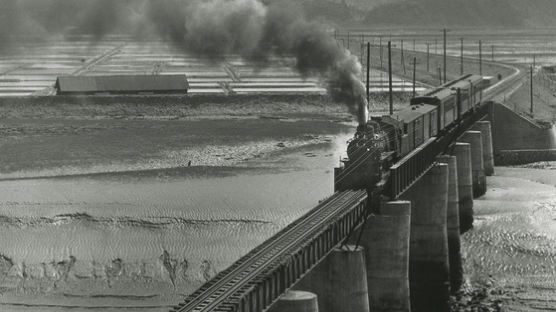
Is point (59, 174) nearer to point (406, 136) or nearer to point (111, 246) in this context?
point (111, 246)

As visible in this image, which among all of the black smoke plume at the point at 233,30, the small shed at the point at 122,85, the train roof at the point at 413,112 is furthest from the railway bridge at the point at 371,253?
the small shed at the point at 122,85

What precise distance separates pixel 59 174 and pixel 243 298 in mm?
59344

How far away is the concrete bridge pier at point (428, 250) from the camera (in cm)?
6912

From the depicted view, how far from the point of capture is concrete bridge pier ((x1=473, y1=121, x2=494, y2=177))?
106375mm

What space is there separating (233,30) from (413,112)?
39.8 feet

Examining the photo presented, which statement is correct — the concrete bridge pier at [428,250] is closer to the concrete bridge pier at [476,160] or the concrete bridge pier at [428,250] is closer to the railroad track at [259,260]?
the railroad track at [259,260]

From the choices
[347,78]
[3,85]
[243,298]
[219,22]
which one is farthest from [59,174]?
[3,85]

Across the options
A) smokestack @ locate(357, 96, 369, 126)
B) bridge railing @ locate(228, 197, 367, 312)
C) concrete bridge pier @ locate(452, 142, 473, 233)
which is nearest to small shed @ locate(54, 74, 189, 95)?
concrete bridge pier @ locate(452, 142, 473, 233)

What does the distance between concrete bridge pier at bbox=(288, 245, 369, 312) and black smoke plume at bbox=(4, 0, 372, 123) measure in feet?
65.5

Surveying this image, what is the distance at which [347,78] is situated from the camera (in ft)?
244

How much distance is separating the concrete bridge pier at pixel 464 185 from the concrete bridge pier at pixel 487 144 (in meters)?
17.2

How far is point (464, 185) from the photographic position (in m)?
88.1

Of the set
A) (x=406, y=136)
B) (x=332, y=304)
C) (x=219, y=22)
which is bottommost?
(x=332, y=304)

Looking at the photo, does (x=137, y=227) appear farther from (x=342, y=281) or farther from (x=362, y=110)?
(x=342, y=281)
